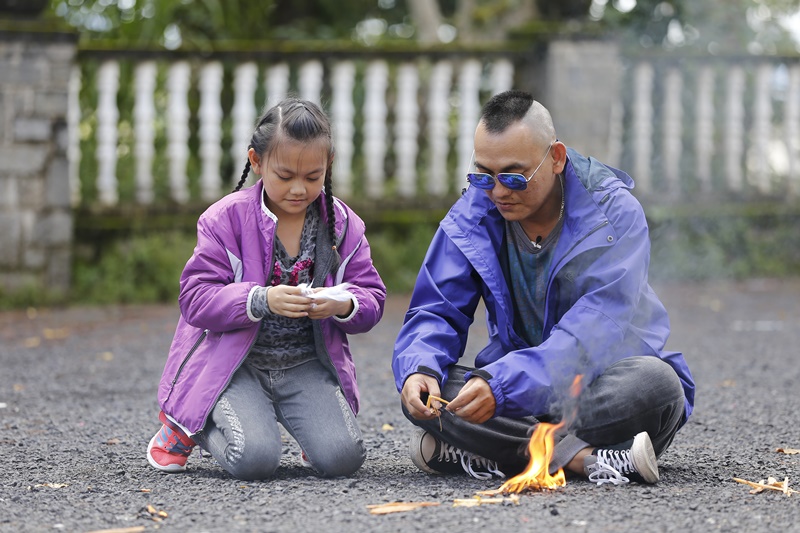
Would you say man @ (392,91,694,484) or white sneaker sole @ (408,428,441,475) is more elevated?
man @ (392,91,694,484)

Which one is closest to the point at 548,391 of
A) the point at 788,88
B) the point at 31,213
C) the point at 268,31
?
the point at 31,213

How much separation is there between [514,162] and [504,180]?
7cm

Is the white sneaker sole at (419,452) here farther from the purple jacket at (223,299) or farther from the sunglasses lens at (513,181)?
the sunglasses lens at (513,181)

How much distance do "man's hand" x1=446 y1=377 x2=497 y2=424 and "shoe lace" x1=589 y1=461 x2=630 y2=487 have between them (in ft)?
1.32

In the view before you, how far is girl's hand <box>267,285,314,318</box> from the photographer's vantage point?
12.4ft

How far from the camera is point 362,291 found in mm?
4000

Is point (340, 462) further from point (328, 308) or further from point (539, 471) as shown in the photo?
point (539, 471)

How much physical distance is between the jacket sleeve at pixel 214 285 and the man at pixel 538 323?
0.54 metres

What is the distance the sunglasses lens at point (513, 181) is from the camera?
3.80 metres

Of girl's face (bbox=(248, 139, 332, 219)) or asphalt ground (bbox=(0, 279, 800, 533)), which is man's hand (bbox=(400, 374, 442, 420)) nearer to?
asphalt ground (bbox=(0, 279, 800, 533))

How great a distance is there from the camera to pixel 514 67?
10328 millimetres

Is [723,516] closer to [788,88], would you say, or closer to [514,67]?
[514,67]

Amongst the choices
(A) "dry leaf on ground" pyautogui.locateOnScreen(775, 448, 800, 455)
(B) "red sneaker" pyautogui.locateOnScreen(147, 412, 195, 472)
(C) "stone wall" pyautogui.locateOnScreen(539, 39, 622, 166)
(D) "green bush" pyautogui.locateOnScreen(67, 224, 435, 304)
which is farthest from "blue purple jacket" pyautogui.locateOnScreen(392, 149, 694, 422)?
(C) "stone wall" pyautogui.locateOnScreen(539, 39, 622, 166)

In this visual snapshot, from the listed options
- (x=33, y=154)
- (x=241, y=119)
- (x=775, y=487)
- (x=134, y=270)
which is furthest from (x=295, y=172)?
(x=241, y=119)
